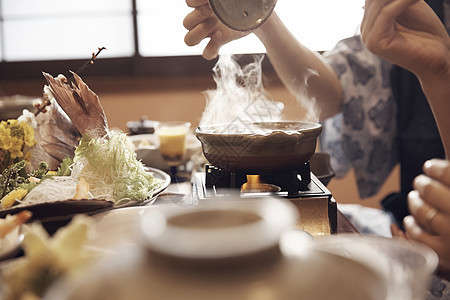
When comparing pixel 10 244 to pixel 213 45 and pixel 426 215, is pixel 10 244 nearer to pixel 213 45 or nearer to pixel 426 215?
pixel 426 215

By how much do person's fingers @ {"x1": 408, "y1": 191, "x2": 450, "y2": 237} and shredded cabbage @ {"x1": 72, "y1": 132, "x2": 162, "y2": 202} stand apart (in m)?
0.79

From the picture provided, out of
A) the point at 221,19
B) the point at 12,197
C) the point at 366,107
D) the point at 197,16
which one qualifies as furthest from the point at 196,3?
the point at 366,107

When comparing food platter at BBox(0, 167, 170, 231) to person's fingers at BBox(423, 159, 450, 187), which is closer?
person's fingers at BBox(423, 159, 450, 187)

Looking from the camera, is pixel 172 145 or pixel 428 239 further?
pixel 172 145

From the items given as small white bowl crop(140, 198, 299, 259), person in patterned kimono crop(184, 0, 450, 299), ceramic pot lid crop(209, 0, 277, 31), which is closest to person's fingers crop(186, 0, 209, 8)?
ceramic pot lid crop(209, 0, 277, 31)

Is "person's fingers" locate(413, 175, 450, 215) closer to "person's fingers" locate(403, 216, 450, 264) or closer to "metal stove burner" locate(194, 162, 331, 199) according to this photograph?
"person's fingers" locate(403, 216, 450, 264)

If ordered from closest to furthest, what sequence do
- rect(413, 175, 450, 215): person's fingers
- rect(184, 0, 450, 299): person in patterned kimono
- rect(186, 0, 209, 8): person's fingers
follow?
1. rect(413, 175, 450, 215): person's fingers
2. rect(186, 0, 209, 8): person's fingers
3. rect(184, 0, 450, 299): person in patterned kimono

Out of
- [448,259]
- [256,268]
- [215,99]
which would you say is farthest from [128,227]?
[215,99]

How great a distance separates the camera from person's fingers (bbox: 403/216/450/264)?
0.84 m

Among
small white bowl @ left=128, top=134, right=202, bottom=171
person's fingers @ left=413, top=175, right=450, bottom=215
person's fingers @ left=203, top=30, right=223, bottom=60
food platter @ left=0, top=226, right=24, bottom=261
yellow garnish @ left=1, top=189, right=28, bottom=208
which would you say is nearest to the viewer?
food platter @ left=0, top=226, right=24, bottom=261

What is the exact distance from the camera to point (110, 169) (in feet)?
4.80

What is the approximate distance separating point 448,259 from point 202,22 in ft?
3.97

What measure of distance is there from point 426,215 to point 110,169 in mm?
995

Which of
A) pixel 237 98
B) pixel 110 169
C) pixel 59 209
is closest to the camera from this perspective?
pixel 59 209
